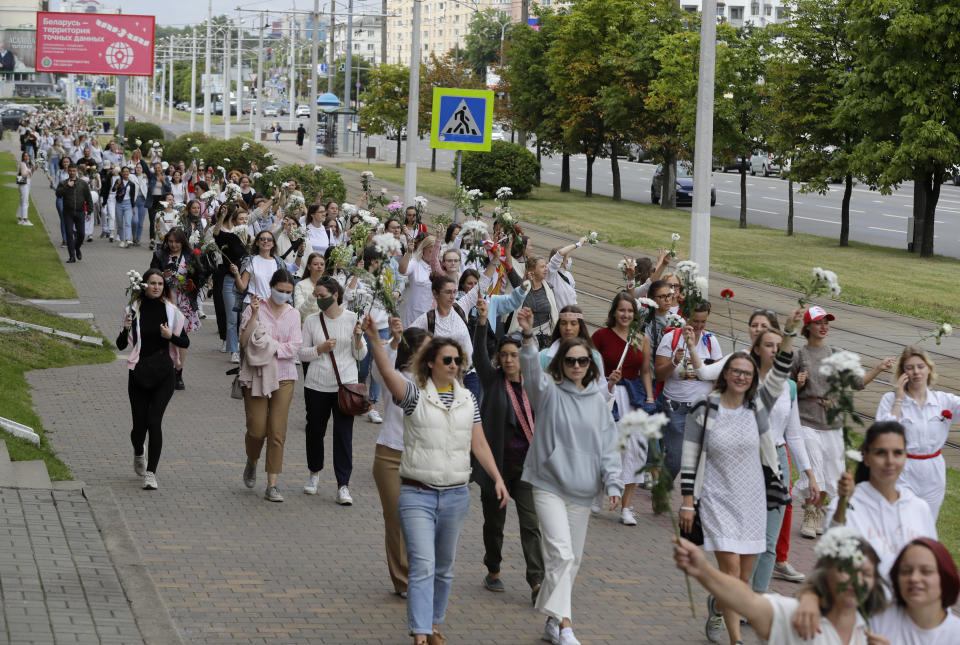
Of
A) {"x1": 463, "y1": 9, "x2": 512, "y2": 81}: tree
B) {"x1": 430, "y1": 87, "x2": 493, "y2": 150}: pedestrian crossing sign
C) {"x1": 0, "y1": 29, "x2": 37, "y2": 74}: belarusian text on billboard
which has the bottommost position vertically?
{"x1": 430, "y1": 87, "x2": 493, "y2": 150}: pedestrian crossing sign

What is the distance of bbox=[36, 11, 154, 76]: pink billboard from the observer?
4891 centimetres

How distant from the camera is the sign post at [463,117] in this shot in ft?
61.2

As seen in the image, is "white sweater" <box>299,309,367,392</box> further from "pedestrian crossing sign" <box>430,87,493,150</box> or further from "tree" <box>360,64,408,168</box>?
"tree" <box>360,64,408,168</box>

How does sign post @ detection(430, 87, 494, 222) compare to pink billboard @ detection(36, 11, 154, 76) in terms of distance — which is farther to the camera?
pink billboard @ detection(36, 11, 154, 76)

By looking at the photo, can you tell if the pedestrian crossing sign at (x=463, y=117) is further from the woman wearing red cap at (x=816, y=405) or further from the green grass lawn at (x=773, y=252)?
the woman wearing red cap at (x=816, y=405)

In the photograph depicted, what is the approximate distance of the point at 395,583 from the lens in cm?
809

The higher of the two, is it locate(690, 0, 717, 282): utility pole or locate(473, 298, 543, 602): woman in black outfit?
locate(690, 0, 717, 282): utility pole

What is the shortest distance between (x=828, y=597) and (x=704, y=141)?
11614mm

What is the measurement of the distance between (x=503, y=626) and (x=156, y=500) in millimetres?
3612

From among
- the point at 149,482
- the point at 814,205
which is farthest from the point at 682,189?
the point at 149,482

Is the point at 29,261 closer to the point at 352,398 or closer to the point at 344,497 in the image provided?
the point at 344,497

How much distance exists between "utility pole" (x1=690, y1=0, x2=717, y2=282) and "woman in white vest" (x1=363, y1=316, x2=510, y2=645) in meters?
8.72

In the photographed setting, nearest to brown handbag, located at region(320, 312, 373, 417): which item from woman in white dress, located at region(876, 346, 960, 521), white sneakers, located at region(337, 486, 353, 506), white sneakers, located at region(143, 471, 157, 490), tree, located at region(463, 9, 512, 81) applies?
white sneakers, located at region(337, 486, 353, 506)

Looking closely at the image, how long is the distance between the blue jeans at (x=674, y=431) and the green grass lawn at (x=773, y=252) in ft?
32.2
